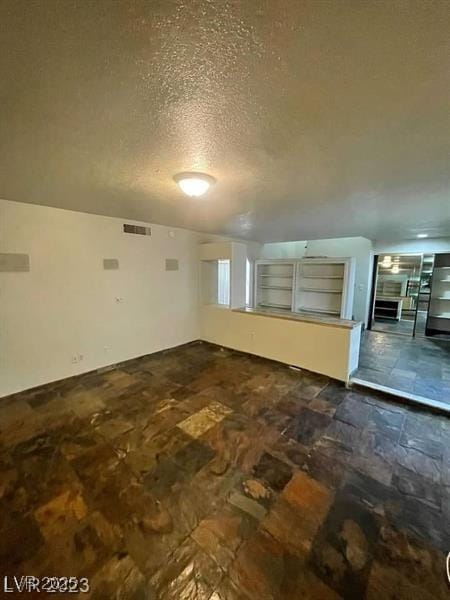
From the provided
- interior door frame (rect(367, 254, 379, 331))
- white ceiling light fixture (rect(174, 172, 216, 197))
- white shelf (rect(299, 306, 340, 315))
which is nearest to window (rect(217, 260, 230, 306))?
white shelf (rect(299, 306, 340, 315))

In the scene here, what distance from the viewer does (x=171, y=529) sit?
156cm

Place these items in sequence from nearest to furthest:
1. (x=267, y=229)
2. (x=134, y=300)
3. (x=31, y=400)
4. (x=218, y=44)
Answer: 1. (x=218, y=44)
2. (x=31, y=400)
3. (x=134, y=300)
4. (x=267, y=229)

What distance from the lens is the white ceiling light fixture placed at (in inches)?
82.8

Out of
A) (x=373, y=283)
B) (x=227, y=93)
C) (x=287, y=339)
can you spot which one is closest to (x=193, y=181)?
(x=227, y=93)

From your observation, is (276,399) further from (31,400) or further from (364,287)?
(364,287)

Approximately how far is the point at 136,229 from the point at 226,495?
3.88m

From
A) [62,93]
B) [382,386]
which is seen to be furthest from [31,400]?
[382,386]

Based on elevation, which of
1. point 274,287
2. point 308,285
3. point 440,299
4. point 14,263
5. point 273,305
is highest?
point 14,263

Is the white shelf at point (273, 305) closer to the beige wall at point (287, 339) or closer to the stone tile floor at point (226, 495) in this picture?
the beige wall at point (287, 339)

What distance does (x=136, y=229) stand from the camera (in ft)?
13.8

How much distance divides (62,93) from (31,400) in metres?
3.35

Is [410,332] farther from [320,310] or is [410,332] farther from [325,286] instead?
[325,286]

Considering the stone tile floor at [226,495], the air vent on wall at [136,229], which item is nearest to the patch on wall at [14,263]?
the air vent on wall at [136,229]

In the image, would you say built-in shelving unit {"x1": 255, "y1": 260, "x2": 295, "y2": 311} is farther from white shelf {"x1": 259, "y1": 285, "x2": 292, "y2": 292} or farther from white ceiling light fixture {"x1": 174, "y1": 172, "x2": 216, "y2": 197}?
white ceiling light fixture {"x1": 174, "y1": 172, "x2": 216, "y2": 197}
